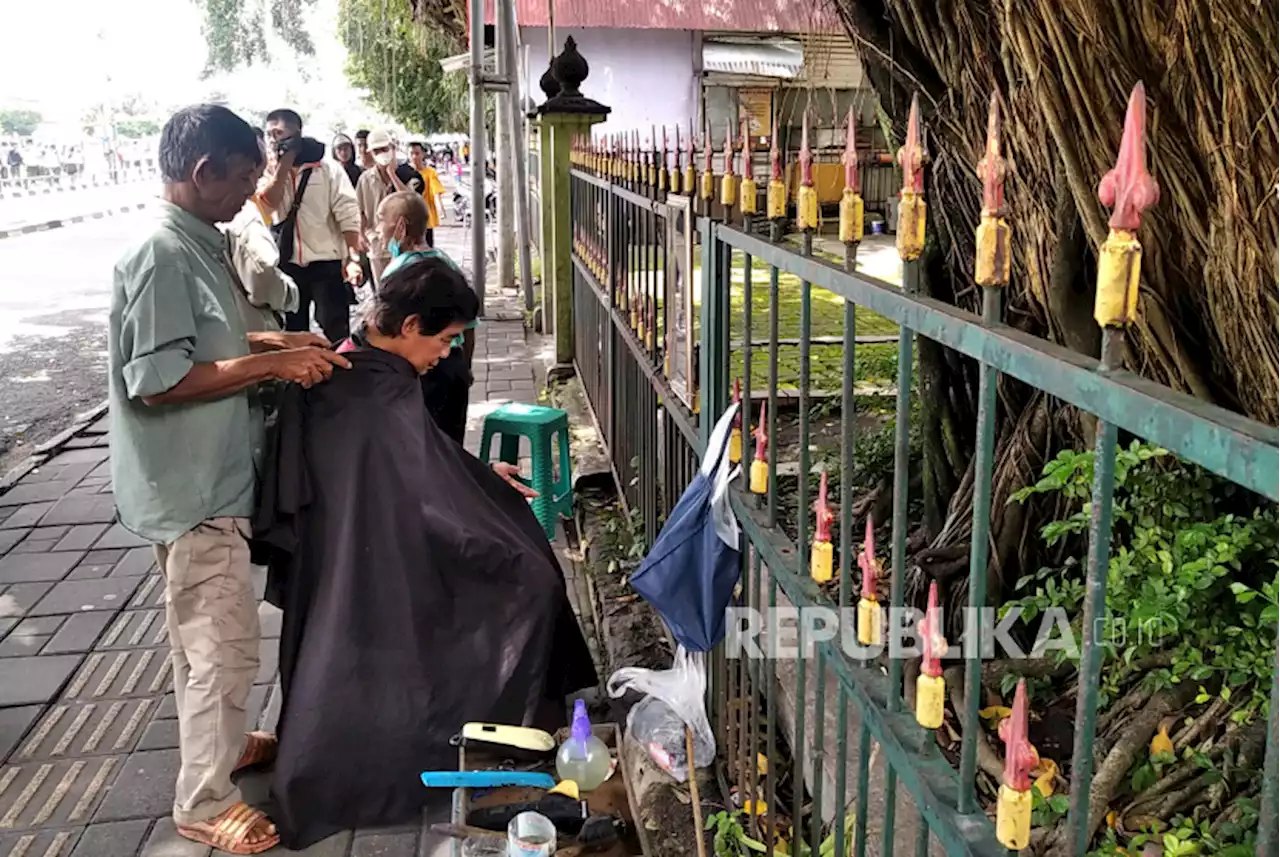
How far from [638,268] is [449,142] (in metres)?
49.3

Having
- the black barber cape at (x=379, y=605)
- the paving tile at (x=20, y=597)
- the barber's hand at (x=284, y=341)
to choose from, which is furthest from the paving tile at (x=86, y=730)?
the barber's hand at (x=284, y=341)

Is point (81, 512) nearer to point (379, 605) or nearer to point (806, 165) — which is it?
point (379, 605)

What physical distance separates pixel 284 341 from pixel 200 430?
51 centimetres

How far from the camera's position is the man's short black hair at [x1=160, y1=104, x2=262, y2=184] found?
258cm

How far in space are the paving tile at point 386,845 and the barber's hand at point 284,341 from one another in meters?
1.30

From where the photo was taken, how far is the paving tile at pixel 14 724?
11.0 ft

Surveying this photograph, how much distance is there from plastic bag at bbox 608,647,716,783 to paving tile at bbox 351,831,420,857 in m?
0.65

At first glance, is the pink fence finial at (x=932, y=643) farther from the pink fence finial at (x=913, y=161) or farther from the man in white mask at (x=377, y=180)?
the man in white mask at (x=377, y=180)

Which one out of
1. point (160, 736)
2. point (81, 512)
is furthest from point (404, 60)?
point (160, 736)

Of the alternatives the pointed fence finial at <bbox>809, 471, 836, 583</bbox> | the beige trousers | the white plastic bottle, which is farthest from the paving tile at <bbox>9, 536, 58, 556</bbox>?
the pointed fence finial at <bbox>809, 471, 836, 583</bbox>

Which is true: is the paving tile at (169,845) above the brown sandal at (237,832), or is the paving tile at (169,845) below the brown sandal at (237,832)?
below

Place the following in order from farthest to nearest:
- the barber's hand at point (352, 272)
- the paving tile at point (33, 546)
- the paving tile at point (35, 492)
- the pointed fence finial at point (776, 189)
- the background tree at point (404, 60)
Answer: the background tree at point (404, 60) < the barber's hand at point (352, 272) < the paving tile at point (35, 492) < the paving tile at point (33, 546) < the pointed fence finial at point (776, 189)

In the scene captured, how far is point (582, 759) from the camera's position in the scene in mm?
2793

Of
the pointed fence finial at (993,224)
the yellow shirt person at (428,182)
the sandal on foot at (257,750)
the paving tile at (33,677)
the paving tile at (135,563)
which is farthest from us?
the yellow shirt person at (428,182)
